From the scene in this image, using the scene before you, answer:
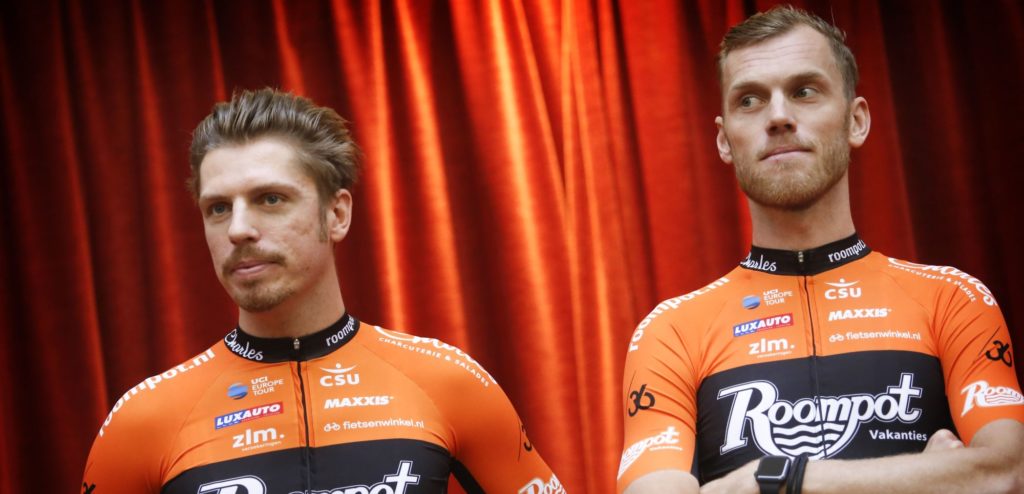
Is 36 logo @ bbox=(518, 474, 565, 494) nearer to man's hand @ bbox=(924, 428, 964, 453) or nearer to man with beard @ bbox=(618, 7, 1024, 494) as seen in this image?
man with beard @ bbox=(618, 7, 1024, 494)

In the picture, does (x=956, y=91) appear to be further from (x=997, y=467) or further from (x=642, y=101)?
(x=997, y=467)

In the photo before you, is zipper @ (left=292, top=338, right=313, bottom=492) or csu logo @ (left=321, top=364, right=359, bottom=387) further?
csu logo @ (left=321, top=364, right=359, bottom=387)

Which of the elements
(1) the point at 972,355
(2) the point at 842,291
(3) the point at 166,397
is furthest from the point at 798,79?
(3) the point at 166,397

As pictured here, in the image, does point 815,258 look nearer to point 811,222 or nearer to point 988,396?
point 811,222

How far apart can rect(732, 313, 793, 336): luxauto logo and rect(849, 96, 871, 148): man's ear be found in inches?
17.5

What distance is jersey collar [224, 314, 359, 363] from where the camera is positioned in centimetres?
265

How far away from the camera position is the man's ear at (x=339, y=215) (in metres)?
2.71

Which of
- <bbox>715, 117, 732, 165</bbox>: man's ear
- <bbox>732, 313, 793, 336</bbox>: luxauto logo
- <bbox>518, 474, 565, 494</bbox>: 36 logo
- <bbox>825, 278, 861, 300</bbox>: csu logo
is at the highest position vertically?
<bbox>715, 117, 732, 165</bbox>: man's ear

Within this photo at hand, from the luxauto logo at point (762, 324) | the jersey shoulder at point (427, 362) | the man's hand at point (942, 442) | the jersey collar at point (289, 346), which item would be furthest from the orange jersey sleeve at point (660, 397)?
the jersey collar at point (289, 346)

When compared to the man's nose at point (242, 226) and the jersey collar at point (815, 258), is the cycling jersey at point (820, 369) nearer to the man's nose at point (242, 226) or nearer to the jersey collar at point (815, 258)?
the jersey collar at point (815, 258)

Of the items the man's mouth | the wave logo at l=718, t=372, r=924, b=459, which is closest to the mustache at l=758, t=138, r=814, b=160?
the man's mouth

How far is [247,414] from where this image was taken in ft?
8.44

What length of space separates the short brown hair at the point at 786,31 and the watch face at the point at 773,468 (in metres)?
0.91

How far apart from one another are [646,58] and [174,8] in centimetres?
156
